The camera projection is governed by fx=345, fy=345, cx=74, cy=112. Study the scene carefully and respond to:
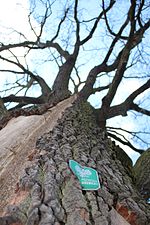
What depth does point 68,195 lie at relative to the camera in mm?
1173

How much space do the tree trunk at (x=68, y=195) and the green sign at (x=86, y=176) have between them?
0.02 metres

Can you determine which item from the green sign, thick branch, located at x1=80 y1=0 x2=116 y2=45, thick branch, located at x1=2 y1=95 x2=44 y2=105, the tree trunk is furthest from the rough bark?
thick branch, located at x1=80 y1=0 x2=116 y2=45

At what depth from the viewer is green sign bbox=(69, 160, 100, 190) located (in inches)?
50.7

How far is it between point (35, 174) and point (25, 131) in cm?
94

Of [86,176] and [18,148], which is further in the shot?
[18,148]

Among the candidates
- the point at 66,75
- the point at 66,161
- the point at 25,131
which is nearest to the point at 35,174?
the point at 66,161

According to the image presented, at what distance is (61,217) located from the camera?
1022mm

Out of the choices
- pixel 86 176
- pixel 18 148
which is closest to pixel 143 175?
pixel 18 148

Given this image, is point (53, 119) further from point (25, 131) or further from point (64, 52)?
point (64, 52)

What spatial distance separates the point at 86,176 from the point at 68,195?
219mm

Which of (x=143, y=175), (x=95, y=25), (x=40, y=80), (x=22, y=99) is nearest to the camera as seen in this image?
(x=143, y=175)

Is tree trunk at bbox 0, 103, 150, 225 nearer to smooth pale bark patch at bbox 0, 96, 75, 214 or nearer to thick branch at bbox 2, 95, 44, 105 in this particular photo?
smooth pale bark patch at bbox 0, 96, 75, 214

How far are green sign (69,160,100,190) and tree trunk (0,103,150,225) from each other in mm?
23

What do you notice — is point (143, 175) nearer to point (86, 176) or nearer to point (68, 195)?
point (86, 176)
